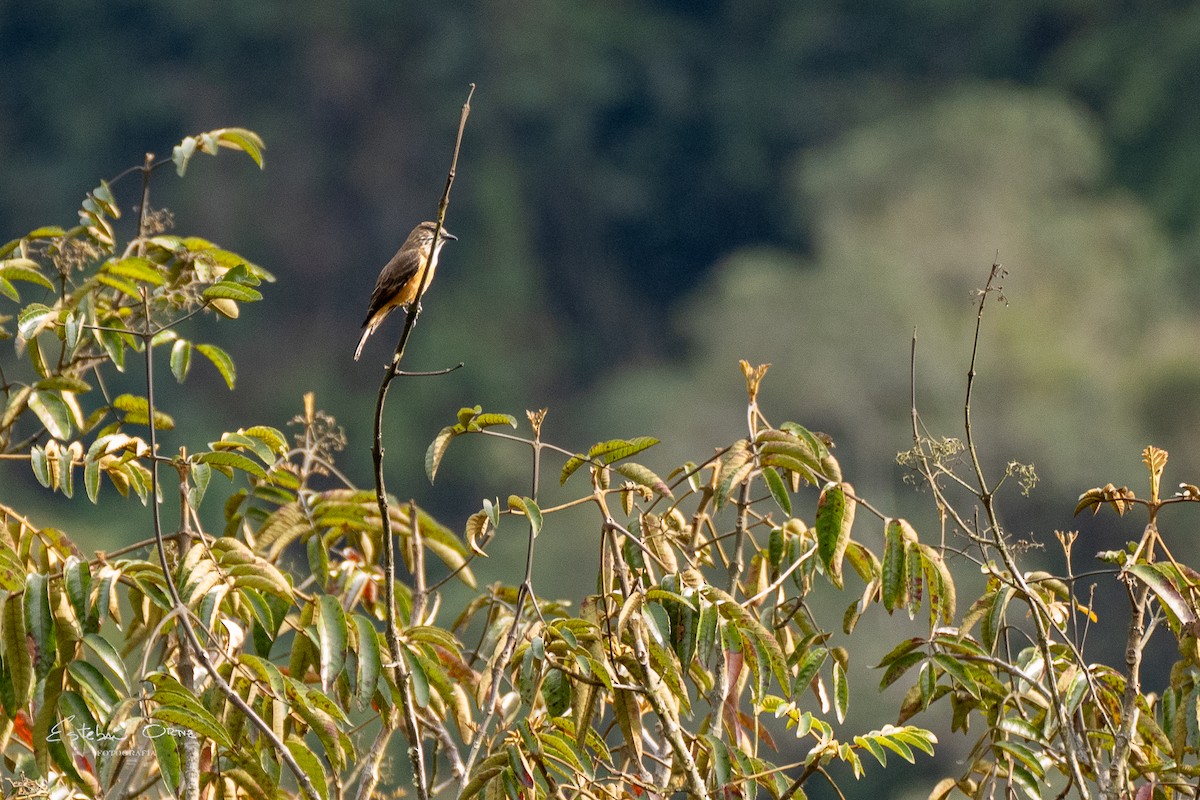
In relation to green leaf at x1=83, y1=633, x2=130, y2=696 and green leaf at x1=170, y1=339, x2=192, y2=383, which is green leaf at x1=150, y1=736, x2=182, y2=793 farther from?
green leaf at x1=170, y1=339, x2=192, y2=383

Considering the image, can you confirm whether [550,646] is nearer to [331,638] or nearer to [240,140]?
[331,638]

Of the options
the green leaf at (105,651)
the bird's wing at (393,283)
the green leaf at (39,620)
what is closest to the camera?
the green leaf at (39,620)

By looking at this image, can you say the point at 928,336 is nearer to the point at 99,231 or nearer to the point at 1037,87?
the point at 1037,87

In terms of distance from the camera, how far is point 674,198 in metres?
45.5

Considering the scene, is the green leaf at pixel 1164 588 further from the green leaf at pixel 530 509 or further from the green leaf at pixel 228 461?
the green leaf at pixel 228 461

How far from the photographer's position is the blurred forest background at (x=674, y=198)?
112ft

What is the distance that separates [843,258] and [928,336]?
17.4ft

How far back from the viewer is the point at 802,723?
2.78 metres

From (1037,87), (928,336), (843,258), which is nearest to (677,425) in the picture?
(928,336)

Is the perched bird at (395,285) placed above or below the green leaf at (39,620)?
above

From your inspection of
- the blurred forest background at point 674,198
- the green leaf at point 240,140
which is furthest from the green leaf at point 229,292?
the blurred forest background at point 674,198

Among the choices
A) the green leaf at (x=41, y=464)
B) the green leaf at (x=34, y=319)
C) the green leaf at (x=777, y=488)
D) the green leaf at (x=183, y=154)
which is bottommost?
the green leaf at (x=777, y=488)

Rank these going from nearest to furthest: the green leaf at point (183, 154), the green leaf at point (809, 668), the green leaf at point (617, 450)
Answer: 1. the green leaf at point (809, 668)
2. the green leaf at point (617, 450)
3. the green leaf at point (183, 154)

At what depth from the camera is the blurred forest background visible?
34219mm
